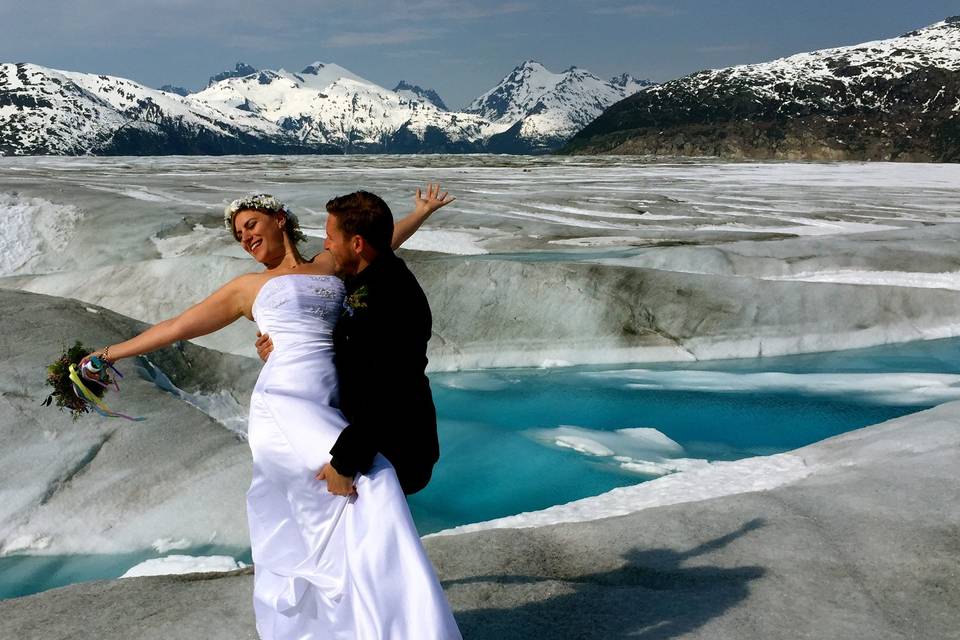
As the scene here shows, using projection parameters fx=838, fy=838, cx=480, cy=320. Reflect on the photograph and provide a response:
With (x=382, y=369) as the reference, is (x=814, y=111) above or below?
above

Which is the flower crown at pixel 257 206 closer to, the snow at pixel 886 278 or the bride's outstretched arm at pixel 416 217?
the bride's outstretched arm at pixel 416 217

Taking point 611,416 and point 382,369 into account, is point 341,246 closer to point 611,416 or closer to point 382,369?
point 382,369

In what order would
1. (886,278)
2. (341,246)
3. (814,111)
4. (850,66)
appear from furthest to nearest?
(850,66), (814,111), (886,278), (341,246)

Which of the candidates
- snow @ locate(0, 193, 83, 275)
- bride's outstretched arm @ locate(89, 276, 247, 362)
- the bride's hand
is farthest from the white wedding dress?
snow @ locate(0, 193, 83, 275)

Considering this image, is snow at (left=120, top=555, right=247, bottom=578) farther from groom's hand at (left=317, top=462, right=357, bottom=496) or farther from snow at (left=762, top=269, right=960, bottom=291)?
snow at (left=762, top=269, right=960, bottom=291)

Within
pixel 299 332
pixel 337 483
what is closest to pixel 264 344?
pixel 299 332

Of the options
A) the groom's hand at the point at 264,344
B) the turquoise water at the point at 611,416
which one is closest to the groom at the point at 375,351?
the groom's hand at the point at 264,344

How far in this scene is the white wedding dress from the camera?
11.9 ft

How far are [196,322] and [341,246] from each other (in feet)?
2.74

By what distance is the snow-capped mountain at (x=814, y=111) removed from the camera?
152750 millimetres

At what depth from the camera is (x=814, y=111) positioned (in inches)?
6452

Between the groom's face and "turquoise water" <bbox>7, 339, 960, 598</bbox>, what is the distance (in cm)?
612

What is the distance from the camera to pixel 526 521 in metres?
8.23

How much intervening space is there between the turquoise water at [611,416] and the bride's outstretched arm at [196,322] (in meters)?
5.57
